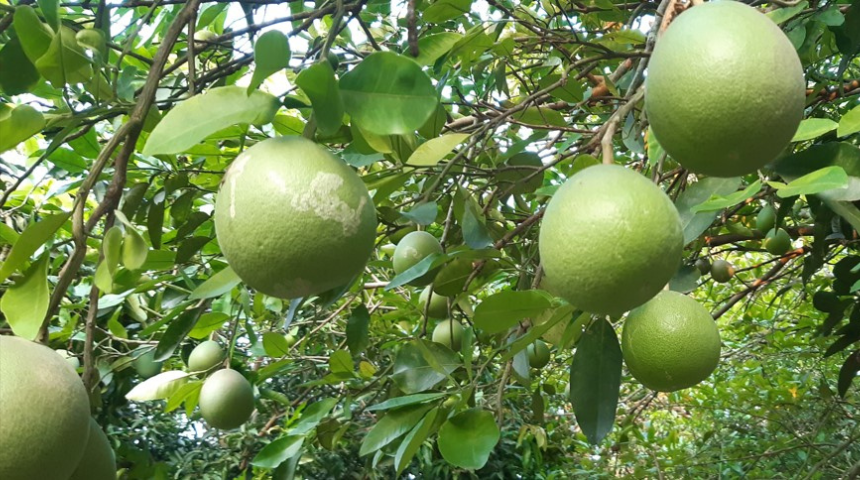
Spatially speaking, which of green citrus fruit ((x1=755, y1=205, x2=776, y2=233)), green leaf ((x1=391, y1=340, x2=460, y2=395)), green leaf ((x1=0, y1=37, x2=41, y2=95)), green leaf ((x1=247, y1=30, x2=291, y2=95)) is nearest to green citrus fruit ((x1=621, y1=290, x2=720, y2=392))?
green leaf ((x1=391, y1=340, x2=460, y2=395))

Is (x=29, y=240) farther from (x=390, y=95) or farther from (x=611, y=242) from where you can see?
(x=611, y=242)

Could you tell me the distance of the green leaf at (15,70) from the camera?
1089 millimetres

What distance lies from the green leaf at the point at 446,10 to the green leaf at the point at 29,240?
1166 mm

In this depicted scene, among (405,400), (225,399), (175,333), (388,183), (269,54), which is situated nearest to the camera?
(269,54)

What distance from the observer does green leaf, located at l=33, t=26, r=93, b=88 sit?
0.98 meters

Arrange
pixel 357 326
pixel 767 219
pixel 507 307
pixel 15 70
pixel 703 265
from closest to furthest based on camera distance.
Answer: pixel 15 70
pixel 507 307
pixel 357 326
pixel 767 219
pixel 703 265

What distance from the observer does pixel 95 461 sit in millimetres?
977

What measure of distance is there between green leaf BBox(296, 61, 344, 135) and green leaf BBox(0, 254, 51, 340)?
43 cm

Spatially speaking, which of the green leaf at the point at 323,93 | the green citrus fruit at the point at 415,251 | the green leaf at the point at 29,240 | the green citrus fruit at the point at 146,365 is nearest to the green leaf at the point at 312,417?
the green citrus fruit at the point at 146,365

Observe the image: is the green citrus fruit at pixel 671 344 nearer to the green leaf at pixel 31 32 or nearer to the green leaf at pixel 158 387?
the green leaf at pixel 31 32

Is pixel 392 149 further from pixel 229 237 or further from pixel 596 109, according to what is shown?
pixel 596 109

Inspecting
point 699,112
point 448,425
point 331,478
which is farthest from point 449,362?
point 331,478

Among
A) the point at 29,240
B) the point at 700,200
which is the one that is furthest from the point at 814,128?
the point at 29,240

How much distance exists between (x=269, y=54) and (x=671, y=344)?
2.53 ft
